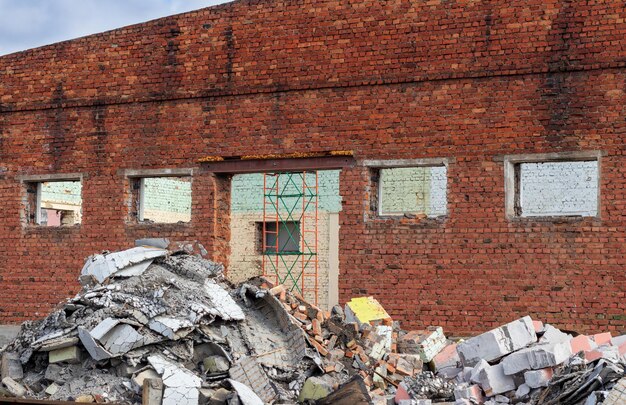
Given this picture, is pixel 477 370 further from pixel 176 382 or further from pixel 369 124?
pixel 369 124

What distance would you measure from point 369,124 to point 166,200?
15.2 meters

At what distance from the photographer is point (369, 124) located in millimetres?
14789

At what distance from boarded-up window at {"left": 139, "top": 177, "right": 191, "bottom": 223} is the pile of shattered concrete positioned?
15315 mm

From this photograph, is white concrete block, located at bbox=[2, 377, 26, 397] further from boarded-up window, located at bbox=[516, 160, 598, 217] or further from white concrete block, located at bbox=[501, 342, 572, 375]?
boarded-up window, located at bbox=[516, 160, 598, 217]

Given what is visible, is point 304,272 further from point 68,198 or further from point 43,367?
point 43,367

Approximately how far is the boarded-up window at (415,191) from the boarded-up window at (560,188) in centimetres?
240

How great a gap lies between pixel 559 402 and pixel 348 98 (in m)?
6.66

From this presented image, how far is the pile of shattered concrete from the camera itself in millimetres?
10539

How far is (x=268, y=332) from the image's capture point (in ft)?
40.2

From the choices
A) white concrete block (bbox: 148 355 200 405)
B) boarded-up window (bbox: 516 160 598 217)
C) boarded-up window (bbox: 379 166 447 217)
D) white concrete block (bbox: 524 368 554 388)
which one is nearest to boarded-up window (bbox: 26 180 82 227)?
boarded-up window (bbox: 379 166 447 217)

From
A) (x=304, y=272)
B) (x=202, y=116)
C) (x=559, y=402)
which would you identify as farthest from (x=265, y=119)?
(x=304, y=272)

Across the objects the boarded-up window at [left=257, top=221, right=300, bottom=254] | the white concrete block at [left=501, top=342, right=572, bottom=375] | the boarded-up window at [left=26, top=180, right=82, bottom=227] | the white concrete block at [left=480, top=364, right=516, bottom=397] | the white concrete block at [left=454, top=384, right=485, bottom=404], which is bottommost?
the white concrete block at [left=454, top=384, right=485, bottom=404]

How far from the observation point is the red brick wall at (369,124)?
1363 centimetres

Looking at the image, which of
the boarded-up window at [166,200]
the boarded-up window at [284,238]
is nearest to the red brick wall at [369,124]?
the boarded-up window at [284,238]
